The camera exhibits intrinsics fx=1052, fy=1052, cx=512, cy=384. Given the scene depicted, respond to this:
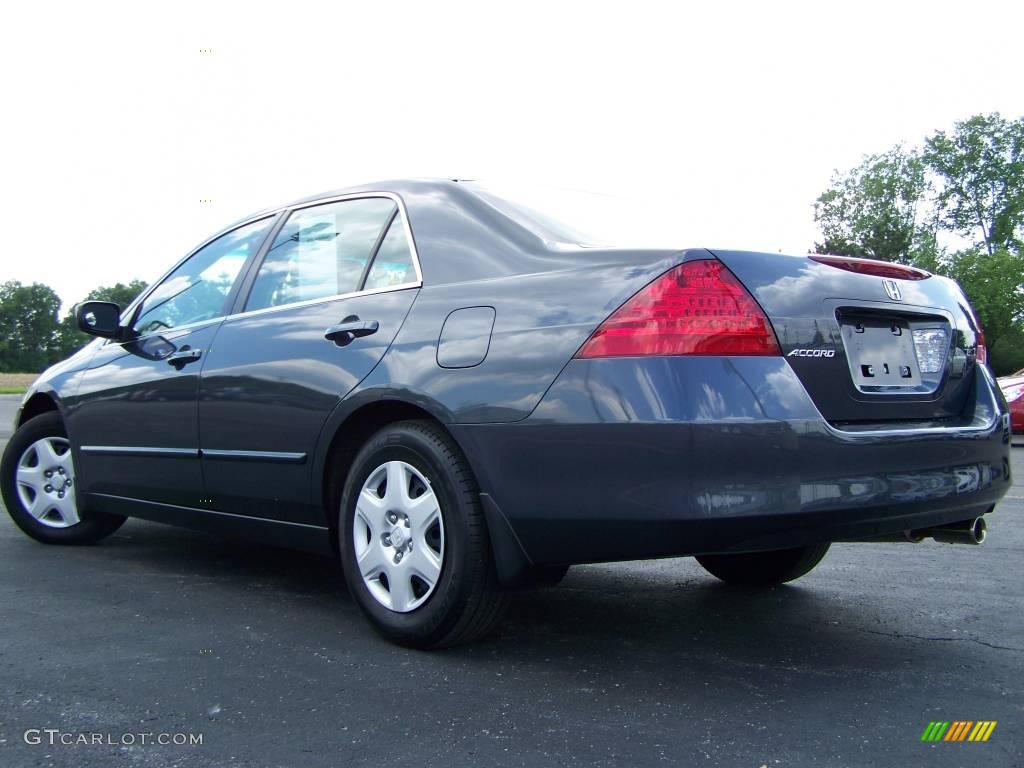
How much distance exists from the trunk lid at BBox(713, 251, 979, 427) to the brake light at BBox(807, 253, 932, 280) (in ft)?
0.07

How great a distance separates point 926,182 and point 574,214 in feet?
225

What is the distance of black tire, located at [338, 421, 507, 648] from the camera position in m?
3.20

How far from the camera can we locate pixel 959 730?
274 cm

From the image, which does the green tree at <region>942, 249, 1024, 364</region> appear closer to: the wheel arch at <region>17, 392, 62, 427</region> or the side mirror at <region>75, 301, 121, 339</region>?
the wheel arch at <region>17, 392, 62, 427</region>

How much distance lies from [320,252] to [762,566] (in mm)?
2254

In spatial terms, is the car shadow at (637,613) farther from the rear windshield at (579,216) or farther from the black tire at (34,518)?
the rear windshield at (579,216)

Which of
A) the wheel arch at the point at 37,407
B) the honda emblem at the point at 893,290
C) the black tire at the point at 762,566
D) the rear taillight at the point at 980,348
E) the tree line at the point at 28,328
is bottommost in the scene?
the tree line at the point at 28,328

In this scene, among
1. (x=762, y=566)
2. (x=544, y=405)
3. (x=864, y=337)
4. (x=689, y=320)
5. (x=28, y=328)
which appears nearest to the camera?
(x=689, y=320)

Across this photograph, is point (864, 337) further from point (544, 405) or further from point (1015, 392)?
point (1015, 392)

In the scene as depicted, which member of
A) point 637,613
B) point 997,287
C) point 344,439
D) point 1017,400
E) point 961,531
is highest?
point 344,439

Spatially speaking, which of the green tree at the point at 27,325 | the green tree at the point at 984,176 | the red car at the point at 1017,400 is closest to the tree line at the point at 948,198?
the green tree at the point at 984,176

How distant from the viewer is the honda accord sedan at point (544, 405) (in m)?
2.86

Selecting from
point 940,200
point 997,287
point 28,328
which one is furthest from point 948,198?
point 28,328

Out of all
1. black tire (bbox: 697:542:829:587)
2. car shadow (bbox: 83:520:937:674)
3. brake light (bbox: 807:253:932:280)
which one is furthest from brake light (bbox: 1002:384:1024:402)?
brake light (bbox: 807:253:932:280)
